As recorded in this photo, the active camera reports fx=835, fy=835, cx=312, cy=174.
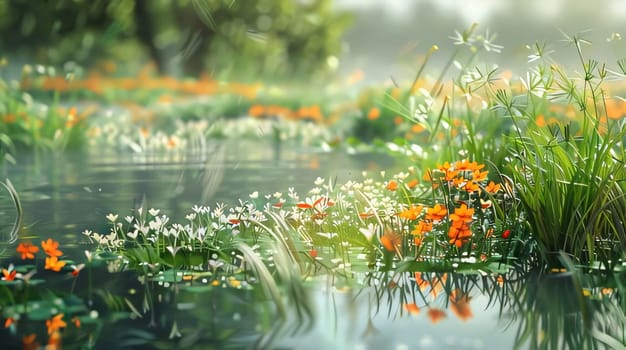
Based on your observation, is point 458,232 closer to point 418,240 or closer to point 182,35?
point 418,240

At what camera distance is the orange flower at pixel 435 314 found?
302cm

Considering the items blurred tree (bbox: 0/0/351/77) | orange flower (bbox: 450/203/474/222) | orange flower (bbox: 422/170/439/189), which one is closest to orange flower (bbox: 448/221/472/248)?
orange flower (bbox: 450/203/474/222)

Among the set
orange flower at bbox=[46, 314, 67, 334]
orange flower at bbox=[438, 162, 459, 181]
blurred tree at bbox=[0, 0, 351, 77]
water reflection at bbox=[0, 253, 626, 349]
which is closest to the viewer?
water reflection at bbox=[0, 253, 626, 349]

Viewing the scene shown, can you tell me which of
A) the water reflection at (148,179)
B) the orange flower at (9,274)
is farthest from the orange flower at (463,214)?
the orange flower at (9,274)

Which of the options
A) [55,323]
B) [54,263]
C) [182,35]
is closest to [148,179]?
[54,263]

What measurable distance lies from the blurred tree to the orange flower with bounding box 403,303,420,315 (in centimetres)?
1204

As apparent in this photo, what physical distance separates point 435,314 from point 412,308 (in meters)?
0.11

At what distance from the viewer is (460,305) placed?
321cm

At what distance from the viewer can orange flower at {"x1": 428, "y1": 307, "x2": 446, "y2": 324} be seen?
119 inches

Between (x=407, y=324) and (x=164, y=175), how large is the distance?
15.2 feet

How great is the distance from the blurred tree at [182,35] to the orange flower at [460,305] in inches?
470

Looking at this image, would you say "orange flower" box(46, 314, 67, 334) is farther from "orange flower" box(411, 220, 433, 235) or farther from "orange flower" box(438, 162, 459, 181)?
"orange flower" box(438, 162, 459, 181)

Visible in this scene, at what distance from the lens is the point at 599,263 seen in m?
3.76

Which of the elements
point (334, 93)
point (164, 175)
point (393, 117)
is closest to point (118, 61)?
point (334, 93)
